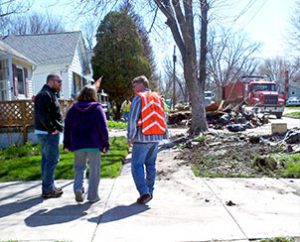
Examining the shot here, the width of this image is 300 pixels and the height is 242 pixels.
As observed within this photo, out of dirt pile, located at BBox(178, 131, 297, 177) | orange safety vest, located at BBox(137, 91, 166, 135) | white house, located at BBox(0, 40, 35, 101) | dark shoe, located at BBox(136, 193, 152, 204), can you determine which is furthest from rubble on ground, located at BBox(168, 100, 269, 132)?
dark shoe, located at BBox(136, 193, 152, 204)

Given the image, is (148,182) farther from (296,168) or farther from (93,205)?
(296,168)

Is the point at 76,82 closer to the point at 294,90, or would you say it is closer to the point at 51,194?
the point at 51,194

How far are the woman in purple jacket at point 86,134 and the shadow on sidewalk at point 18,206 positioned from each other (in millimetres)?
725

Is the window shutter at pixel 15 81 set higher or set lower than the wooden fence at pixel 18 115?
higher

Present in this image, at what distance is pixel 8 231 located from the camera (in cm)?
451

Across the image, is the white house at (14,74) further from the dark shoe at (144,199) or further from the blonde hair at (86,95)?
the dark shoe at (144,199)

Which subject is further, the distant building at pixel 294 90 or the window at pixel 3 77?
the distant building at pixel 294 90

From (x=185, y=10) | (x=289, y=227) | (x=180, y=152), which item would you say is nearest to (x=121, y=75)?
(x=185, y=10)

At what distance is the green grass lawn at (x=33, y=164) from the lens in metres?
7.47

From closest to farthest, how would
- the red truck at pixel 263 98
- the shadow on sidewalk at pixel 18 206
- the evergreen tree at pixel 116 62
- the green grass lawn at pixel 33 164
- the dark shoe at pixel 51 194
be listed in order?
the shadow on sidewalk at pixel 18 206
the dark shoe at pixel 51 194
the green grass lawn at pixel 33 164
the red truck at pixel 263 98
the evergreen tree at pixel 116 62

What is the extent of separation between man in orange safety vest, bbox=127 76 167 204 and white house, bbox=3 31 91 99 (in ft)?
60.7

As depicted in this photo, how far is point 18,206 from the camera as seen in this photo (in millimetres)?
5551

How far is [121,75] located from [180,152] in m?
17.2

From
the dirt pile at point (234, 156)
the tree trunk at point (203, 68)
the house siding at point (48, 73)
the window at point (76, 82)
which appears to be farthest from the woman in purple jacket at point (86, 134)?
the window at point (76, 82)
